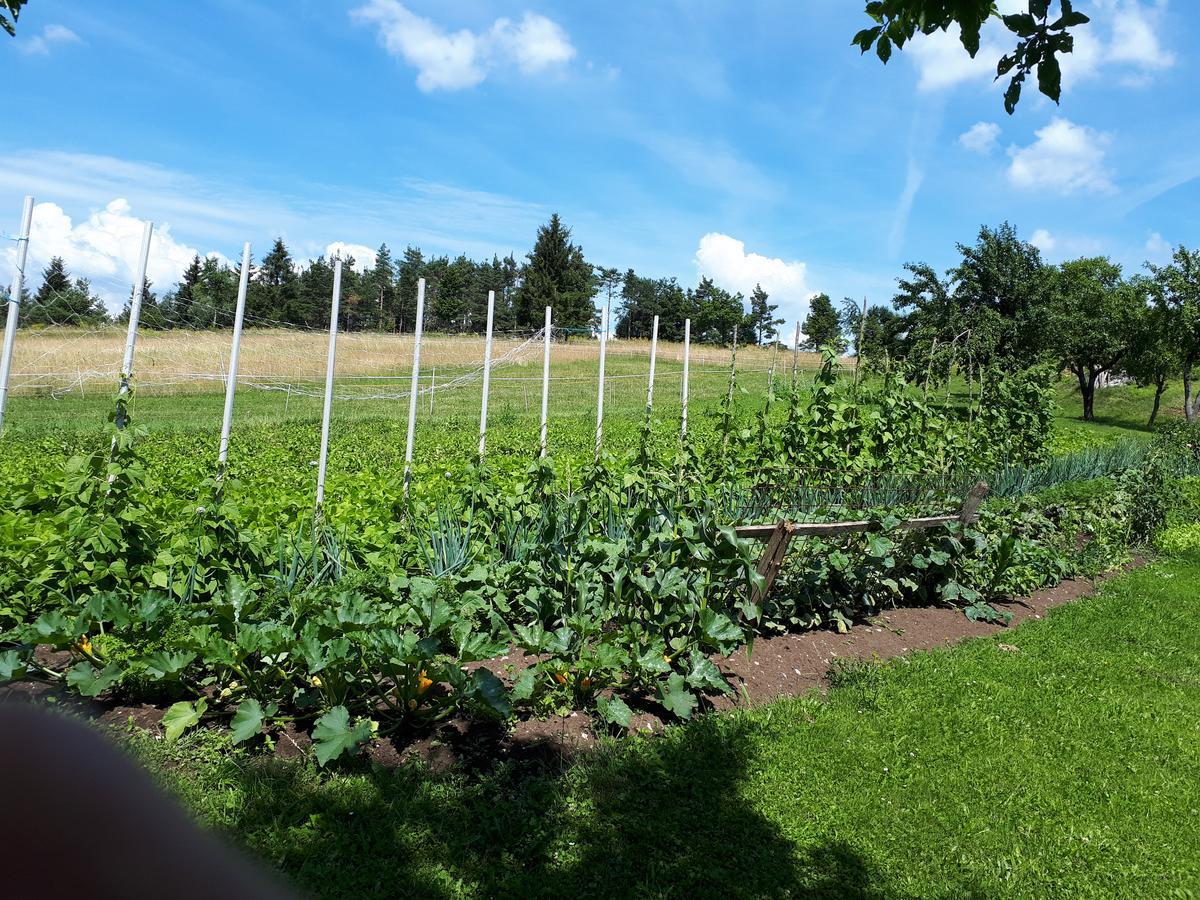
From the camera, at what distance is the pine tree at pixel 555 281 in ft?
205

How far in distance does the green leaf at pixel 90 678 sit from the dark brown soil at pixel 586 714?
0.37 ft

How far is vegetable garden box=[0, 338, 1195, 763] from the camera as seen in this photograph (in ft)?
11.3

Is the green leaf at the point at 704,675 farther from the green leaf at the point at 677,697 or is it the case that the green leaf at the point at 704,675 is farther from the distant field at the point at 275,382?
the distant field at the point at 275,382

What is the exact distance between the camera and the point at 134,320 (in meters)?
5.61

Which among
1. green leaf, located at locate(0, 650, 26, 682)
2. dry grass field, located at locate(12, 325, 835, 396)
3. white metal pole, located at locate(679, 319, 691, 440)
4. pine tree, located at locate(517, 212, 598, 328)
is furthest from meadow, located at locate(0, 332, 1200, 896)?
pine tree, located at locate(517, 212, 598, 328)

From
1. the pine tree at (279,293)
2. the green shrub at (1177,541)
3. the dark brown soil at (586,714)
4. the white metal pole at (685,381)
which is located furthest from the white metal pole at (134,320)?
the pine tree at (279,293)

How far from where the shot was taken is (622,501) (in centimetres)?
533

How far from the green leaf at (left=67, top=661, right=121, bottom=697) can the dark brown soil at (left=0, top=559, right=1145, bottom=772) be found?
11 cm

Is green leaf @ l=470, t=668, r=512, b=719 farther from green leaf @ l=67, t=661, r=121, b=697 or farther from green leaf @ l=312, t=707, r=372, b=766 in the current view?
green leaf @ l=67, t=661, r=121, b=697

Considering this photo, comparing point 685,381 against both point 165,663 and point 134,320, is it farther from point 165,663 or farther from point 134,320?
point 165,663

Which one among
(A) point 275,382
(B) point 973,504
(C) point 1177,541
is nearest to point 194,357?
(A) point 275,382

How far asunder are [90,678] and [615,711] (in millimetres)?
2271

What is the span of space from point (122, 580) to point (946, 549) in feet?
17.7

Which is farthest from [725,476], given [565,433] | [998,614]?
[565,433]
